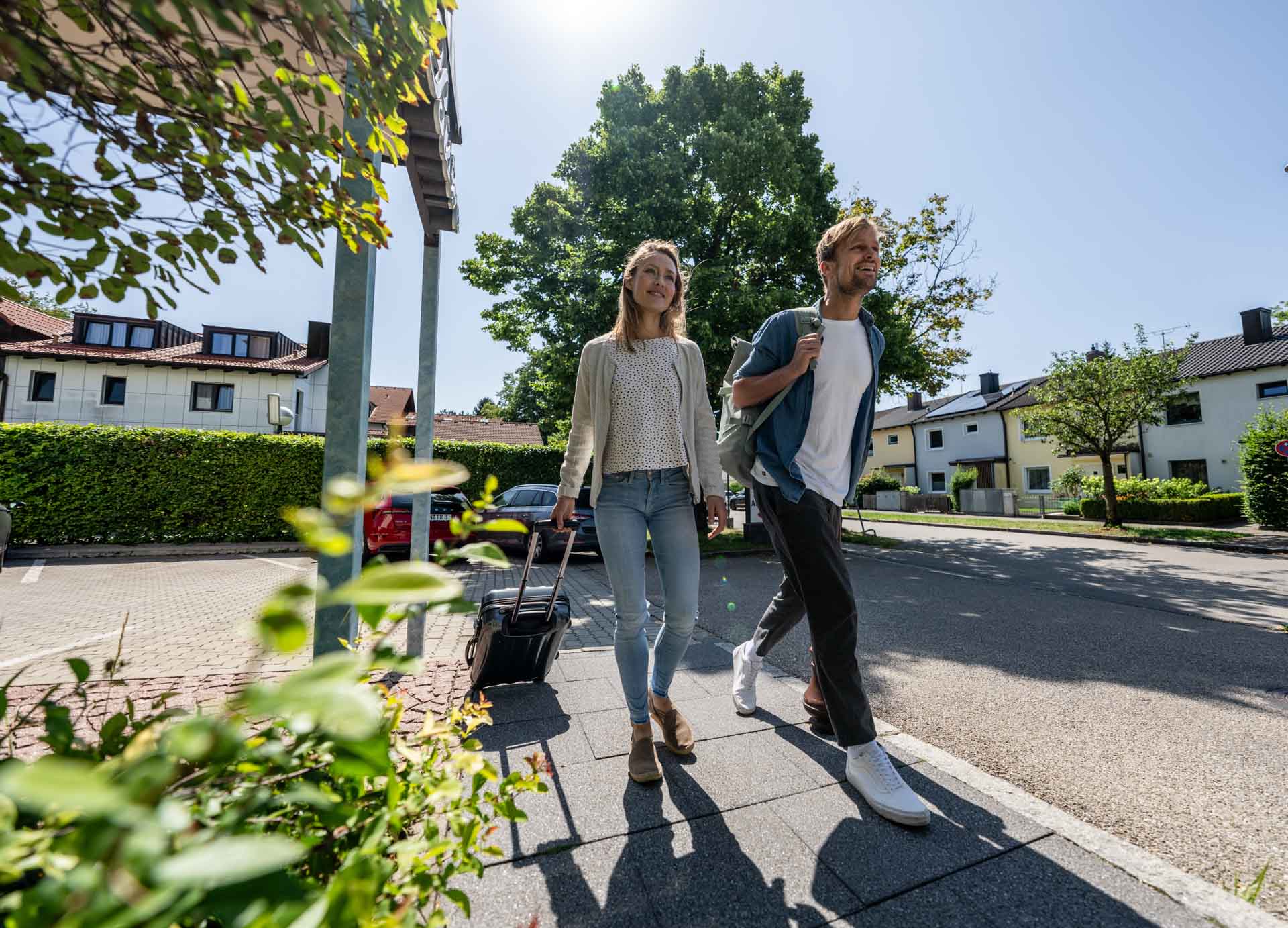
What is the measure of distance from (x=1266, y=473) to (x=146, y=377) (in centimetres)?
3808

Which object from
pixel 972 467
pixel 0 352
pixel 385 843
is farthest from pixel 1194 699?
pixel 972 467

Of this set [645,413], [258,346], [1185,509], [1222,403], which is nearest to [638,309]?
[645,413]

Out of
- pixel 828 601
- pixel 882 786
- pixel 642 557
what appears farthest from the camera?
pixel 642 557

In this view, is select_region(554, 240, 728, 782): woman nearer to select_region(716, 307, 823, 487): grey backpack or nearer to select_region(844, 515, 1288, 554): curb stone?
select_region(716, 307, 823, 487): grey backpack

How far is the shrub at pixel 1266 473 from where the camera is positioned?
53.2 feet

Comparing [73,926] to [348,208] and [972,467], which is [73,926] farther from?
[972,467]

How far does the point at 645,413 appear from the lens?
247 centimetres

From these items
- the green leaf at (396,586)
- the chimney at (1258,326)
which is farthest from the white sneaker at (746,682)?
the chimney at (1258,326)

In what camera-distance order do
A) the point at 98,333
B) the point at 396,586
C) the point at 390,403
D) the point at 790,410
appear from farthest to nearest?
1. the point at 390,403
2. the point at 98,333
3. the point at 790,410
4. the point at 396,586

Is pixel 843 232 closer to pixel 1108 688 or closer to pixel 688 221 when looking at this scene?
pixel 1108 688

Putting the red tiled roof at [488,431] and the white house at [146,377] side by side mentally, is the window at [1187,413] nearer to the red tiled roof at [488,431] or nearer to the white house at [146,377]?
the red tiled roof at [488,431]

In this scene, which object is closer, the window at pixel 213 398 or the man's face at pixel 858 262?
the man's face at pixel 858 262

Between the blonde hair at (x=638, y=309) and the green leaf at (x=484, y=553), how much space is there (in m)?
1.98

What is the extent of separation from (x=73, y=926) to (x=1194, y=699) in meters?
4.72
